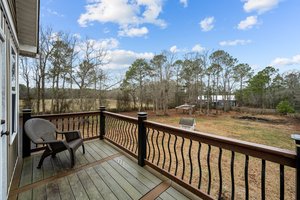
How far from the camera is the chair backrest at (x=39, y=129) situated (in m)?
2.97

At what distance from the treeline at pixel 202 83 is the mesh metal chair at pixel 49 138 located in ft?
46.3

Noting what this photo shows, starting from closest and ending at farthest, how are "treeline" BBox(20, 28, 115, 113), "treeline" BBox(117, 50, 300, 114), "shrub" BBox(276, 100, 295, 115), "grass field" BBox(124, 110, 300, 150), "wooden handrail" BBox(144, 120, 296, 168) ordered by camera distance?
"wooden handrail" BBox(144, 120, 296, 168)
"treeline" BBox(20, 28, 115, 113)
"grass field" BBox(124, 110, 300, 150)
"treeline" BBox(117, 50, 300, 114)
"shrub" BBox(276, 100, 295, 115)

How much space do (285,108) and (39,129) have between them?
2682cm

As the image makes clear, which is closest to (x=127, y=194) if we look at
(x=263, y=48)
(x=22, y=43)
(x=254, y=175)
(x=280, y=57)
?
(x=22, y=43)

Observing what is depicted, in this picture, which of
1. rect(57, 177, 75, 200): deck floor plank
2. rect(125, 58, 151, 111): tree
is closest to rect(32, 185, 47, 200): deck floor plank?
rect(57, 177, 75, 200): deck floor plank

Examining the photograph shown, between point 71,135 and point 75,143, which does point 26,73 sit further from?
point 75,143

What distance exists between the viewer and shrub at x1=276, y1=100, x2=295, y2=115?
21.1 metres

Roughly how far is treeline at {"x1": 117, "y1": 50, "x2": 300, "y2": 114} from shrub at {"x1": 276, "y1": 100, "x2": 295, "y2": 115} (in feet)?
2.48

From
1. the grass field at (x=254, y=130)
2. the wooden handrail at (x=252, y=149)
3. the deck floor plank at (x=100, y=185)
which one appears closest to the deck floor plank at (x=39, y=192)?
the deck floor plank at (x=100, y=185)

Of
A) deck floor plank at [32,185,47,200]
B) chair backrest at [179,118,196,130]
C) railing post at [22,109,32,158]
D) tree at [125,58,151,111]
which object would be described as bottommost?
chair backrest at [179,118,196,130]

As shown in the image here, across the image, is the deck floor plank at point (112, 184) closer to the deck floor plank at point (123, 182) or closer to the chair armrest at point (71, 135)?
the deck floor plank at point (123, 182)

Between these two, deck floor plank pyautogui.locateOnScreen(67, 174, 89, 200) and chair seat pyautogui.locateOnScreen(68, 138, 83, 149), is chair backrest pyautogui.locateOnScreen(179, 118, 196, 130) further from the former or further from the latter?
deck floor plank pyautogui.locateOnScreen(67, 174, 89, 200)

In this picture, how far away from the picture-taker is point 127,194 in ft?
7.21

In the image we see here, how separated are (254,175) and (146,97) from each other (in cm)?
1525
